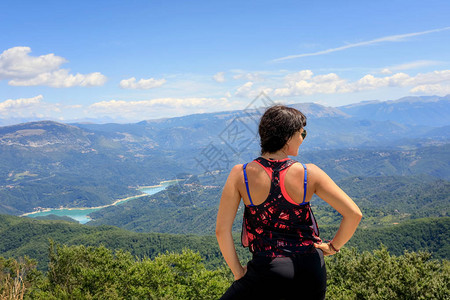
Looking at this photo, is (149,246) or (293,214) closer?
(293,214)

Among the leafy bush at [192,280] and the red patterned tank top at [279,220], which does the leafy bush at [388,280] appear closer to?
the leafy bush at [192,280]

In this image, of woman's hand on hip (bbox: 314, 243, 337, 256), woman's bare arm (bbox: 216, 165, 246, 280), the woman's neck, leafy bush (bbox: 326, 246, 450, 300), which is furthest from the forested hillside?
the woman's neck

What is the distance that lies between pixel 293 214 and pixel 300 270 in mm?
406

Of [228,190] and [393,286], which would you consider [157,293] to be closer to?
[393,286]

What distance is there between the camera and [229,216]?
2.44 metres

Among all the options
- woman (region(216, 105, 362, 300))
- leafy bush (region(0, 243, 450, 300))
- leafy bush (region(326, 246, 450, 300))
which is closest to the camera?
woman (region(216, 105, 362, 300))

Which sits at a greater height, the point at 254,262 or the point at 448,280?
the point at 254,262

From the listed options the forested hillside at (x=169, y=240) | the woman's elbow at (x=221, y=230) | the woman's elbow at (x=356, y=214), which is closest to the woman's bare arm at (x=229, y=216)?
the woman's elbow at (x=221, y=230)

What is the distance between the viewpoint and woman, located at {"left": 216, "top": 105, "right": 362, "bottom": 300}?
2.26 m

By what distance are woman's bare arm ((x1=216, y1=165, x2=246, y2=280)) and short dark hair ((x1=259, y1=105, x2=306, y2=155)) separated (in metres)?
0.31

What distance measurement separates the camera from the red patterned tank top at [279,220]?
233 cm

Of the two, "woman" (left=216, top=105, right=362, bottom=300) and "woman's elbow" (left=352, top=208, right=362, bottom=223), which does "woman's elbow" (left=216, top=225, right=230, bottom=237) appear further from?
"woman's elbow" (left=352, top=208, right=362, bottom=223)

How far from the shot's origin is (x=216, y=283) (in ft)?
57.4

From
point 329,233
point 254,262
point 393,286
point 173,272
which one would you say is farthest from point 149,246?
point 254,262
